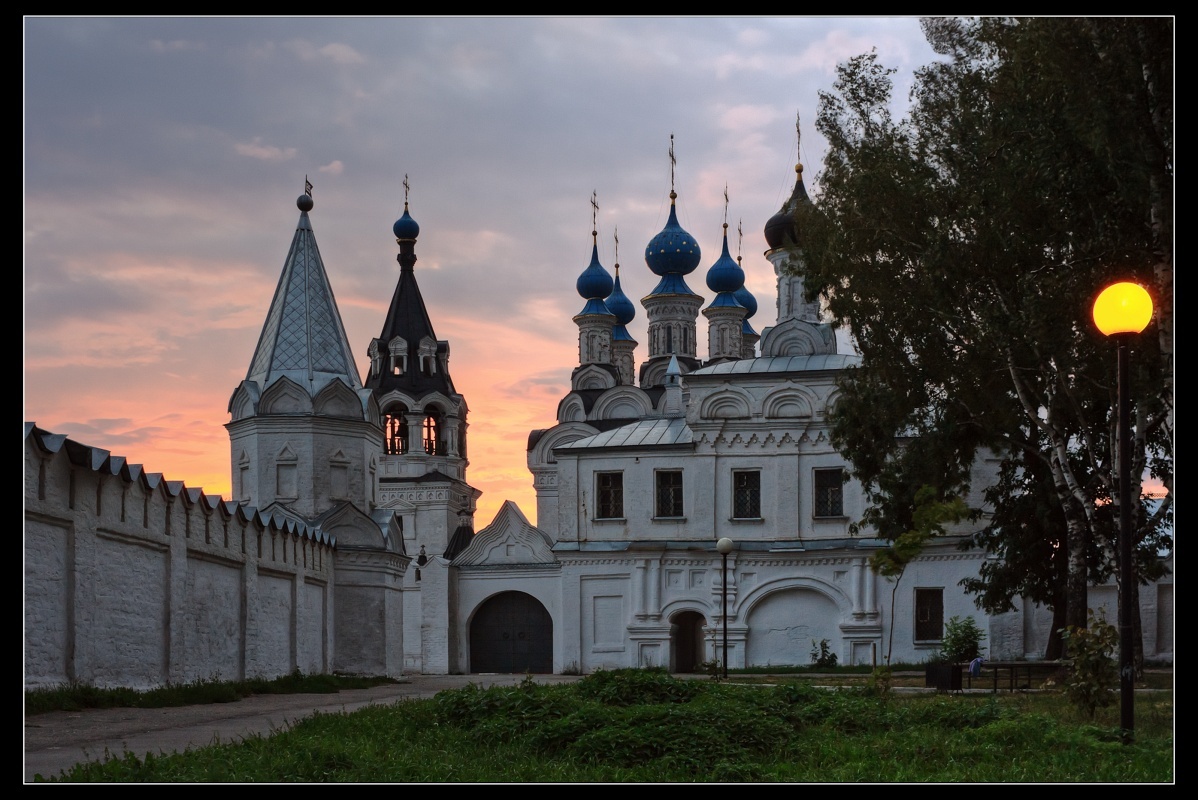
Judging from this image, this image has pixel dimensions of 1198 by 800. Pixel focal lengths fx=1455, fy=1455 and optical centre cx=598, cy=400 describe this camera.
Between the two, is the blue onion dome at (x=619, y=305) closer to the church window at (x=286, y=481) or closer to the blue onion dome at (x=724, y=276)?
the blue onion dome at (x=724, y=276)

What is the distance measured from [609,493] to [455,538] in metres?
12.0

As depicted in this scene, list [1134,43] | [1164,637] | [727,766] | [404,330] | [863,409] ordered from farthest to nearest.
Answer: [404,330] → [1164,637] → [863,409] → [1134,43] → [727,766]

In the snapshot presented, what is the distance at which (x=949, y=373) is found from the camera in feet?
61.8

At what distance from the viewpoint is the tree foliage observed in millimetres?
14172

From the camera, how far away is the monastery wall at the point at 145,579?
45.9 feet

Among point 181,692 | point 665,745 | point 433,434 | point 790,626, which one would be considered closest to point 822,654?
point 790,626

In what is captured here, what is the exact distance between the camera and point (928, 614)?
104 feet

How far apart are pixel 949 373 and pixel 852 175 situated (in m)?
2.90

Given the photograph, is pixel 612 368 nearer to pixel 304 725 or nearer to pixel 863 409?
pixel 863 409

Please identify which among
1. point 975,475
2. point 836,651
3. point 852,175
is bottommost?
point 836,651

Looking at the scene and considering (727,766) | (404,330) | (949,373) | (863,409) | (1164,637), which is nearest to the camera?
(727,766)

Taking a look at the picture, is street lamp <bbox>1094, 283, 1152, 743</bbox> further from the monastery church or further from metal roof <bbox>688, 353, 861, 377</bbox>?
metal roof <bbox>688, 353, 861, 377</bbox>

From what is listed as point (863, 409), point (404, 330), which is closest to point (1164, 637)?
point (863, 409)

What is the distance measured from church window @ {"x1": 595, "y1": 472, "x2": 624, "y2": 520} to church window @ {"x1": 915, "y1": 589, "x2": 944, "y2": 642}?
7172 millimetres
